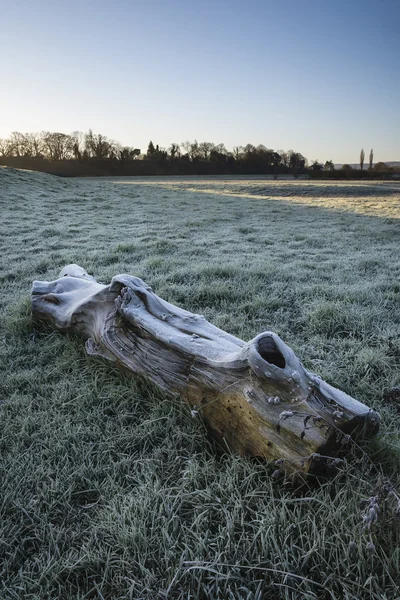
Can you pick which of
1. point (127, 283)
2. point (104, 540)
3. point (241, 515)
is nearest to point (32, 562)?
point (104, 540)

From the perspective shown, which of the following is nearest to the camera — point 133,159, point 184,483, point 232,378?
point 184,483

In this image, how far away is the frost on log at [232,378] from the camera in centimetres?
168

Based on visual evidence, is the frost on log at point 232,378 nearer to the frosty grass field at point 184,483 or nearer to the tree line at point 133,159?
A: the frosty grass field at point 184,483

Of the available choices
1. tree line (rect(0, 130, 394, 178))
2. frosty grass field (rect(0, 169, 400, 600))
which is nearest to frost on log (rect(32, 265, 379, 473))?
frosty grass field (rect(0, 169, 400, 600))

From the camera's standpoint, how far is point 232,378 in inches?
77.5

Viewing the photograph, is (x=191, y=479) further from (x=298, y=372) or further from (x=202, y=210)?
(x=202, y=210)

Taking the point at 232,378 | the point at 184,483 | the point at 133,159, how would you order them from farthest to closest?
the point at 133,159
the point at 232,378
the point at 184,483

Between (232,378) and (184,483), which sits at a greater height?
(232,378)

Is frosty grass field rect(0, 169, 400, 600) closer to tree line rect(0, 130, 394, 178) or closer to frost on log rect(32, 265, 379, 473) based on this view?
frost on log rect(32, 265, 379, 473)

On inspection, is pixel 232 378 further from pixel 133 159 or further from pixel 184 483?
pixel 133 159

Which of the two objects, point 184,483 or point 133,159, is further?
point 133,159

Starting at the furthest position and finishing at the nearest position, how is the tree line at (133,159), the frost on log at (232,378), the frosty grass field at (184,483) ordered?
the tree line at (133,159)
the frost on log at (232,378)
the frosty grass field at (184,483)

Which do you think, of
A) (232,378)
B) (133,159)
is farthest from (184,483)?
(133,159)

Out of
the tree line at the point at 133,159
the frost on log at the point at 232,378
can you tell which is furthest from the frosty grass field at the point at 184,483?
the tree line at the point at 133,159
